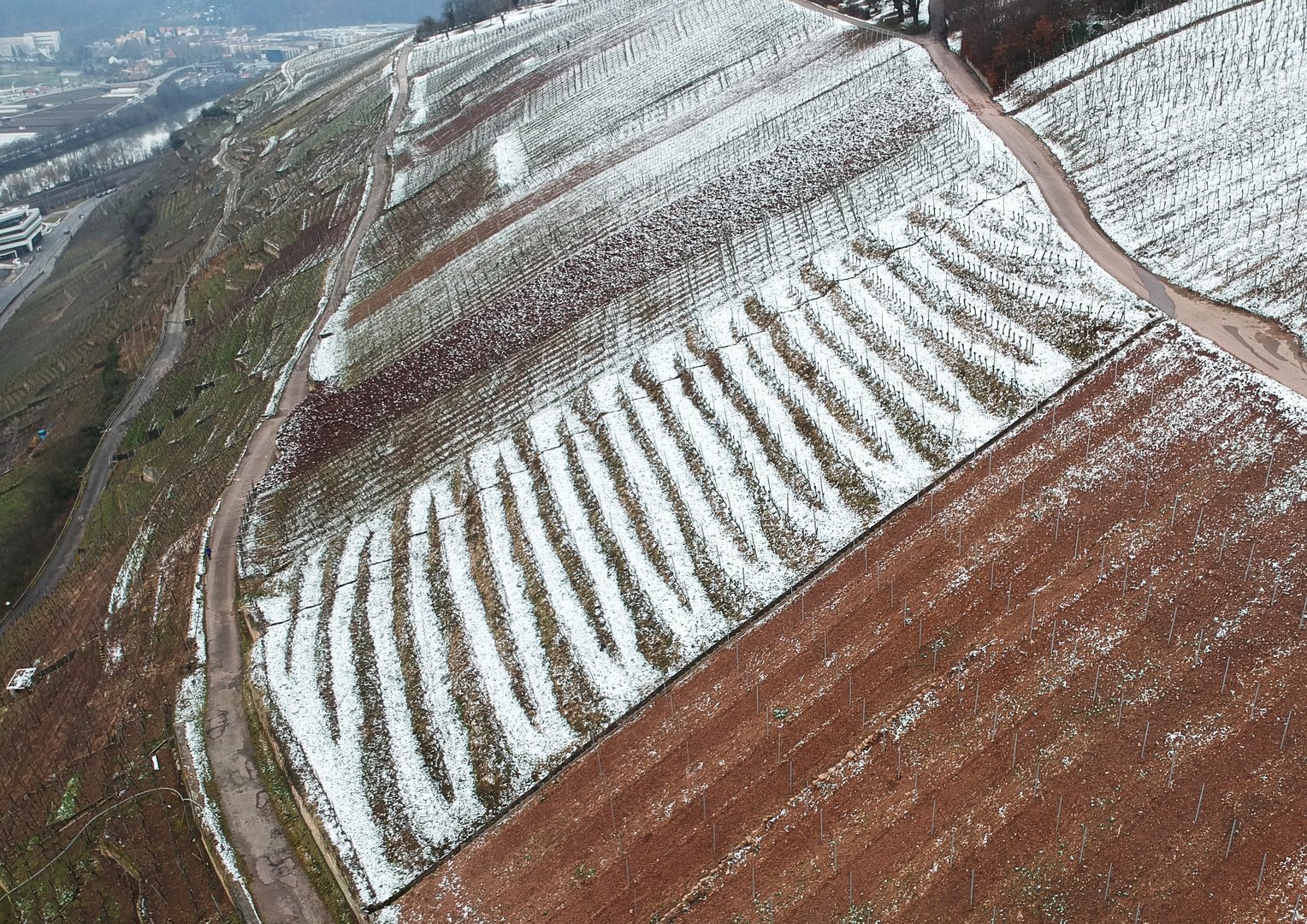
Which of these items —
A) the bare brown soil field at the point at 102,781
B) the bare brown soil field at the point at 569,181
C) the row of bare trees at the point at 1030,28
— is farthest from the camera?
the bare brown soil field at the point at 569,181

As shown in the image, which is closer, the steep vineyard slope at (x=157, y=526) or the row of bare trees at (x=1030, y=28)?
the steep vineyard slope at (x=157, y=526)

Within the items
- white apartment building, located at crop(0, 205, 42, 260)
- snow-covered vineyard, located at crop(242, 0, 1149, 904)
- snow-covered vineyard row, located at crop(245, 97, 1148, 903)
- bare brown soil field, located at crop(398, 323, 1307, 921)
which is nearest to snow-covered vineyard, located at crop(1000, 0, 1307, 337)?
snow-covered vineyard, located at crop(242, 0, 1149, 904)

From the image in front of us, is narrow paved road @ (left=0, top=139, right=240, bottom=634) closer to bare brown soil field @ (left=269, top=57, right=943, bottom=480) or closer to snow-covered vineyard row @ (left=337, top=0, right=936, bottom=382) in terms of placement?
bare brown soil field @ (left=269, top=57, right=943, bottom=480)

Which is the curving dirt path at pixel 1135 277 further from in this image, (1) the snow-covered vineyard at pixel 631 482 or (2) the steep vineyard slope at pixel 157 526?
(2) the steep vineyard slope at pixel 157 526

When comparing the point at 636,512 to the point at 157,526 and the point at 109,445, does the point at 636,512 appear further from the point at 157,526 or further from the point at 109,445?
the point at 109,445

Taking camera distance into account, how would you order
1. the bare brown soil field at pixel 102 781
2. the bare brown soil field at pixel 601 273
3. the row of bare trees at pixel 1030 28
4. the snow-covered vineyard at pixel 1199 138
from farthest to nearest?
the row of bare trees at pixel 1030 28 < the bare brown soil field at pixel 601 273 < the snow-covered vineyard at pixel 1199 138 < the bare brown soil field at pixel 102 781

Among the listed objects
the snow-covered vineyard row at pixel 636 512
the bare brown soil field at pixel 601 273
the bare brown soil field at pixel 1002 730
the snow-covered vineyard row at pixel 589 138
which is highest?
the snow-covered vineyard row at pixel 589 138

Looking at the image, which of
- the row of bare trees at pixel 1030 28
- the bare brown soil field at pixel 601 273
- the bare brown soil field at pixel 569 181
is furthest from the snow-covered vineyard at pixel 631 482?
the bare brown soil field at pixel 569 181

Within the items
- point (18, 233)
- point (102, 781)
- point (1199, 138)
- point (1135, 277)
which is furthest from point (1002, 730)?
point (18, 233)

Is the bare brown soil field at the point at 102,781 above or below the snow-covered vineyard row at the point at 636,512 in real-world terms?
below
